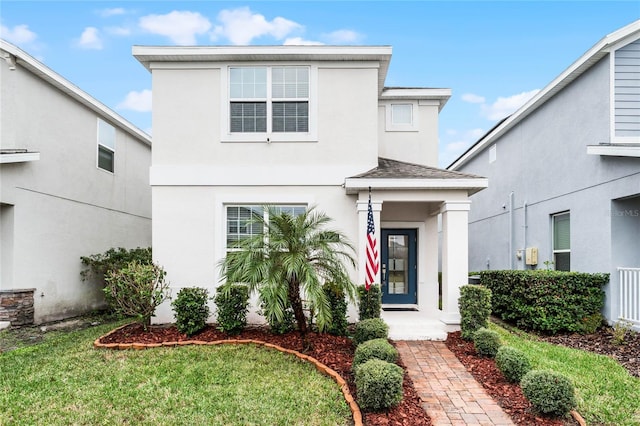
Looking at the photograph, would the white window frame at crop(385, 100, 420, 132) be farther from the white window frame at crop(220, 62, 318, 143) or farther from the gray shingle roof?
the white window frame at crop(220, 62, 318, 143)

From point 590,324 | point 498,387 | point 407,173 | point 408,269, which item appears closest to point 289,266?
point 498,387

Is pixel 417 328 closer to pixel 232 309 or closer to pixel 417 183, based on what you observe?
pixel 417 183

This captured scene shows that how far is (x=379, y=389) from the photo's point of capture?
182 inches

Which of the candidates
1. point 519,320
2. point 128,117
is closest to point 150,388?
point 519,320

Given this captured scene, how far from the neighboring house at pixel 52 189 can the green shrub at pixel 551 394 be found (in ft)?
35.2

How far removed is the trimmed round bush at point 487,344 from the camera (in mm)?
6602

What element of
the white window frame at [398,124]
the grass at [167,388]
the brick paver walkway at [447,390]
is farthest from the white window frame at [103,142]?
the brick paver walkway at [447,390]

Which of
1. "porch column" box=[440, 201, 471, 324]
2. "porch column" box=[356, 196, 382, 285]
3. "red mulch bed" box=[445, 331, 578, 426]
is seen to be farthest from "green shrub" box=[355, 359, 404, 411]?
"porch column" box=[440, 201, 471, 324]

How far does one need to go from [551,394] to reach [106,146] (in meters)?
13.4

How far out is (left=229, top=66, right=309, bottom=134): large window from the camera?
9117 millimetres

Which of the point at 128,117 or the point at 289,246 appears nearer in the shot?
the point at 289,246

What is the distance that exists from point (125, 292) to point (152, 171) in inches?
109

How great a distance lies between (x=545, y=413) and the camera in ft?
15.3

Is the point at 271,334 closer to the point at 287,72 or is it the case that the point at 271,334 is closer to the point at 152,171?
the point at 152,171
